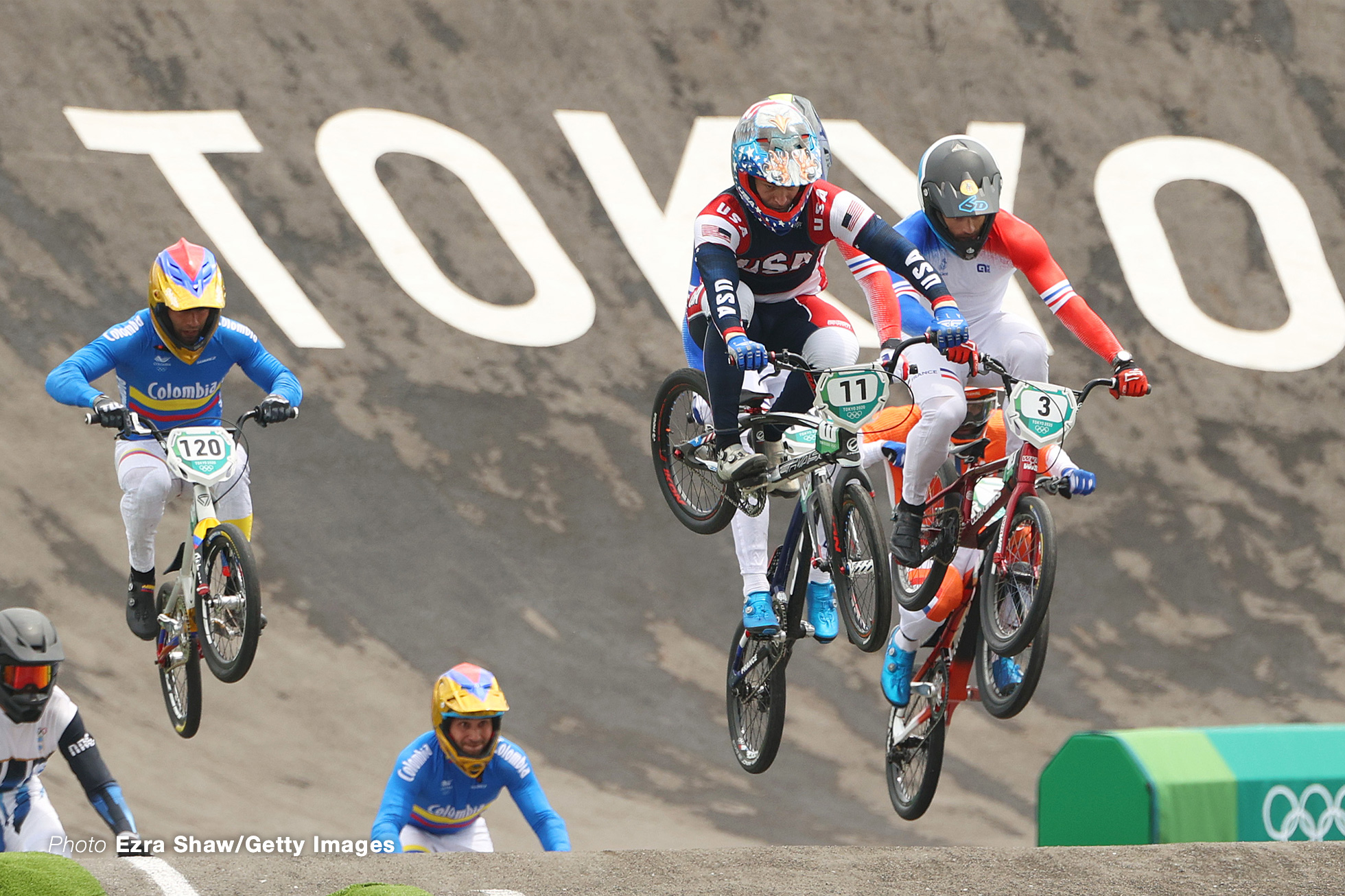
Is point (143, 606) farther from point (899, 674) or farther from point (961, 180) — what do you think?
point (961, 180)

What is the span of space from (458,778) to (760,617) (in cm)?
341

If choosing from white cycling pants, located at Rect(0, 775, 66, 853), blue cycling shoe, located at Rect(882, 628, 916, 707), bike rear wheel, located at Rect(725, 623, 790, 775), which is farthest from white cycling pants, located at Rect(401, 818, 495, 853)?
blue cycling shoe, located at Rect(882, 628, 916, 707)

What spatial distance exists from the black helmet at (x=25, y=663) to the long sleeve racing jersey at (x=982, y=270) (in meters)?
6.19

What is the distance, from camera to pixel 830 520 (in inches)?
362

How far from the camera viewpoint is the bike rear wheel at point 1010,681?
8797 mm

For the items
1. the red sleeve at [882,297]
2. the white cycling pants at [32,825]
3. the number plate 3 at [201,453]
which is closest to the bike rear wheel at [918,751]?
the red sleeve at [882,297]

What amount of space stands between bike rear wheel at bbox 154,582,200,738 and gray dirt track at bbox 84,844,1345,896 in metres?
1.42

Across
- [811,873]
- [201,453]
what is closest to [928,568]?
[811,873]

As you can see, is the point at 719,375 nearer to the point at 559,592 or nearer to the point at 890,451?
the point at 890,451

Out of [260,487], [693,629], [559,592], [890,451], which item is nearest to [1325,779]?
[890,451]

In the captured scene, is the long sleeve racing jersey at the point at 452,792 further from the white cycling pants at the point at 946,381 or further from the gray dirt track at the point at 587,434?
the white cycling pants at the point at 946,381

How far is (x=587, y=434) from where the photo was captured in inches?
704

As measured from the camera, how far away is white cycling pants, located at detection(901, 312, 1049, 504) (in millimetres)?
9141

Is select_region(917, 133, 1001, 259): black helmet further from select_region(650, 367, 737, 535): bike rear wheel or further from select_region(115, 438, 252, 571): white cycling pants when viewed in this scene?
select_region(115, 438, 252, 571): white cycling pants
